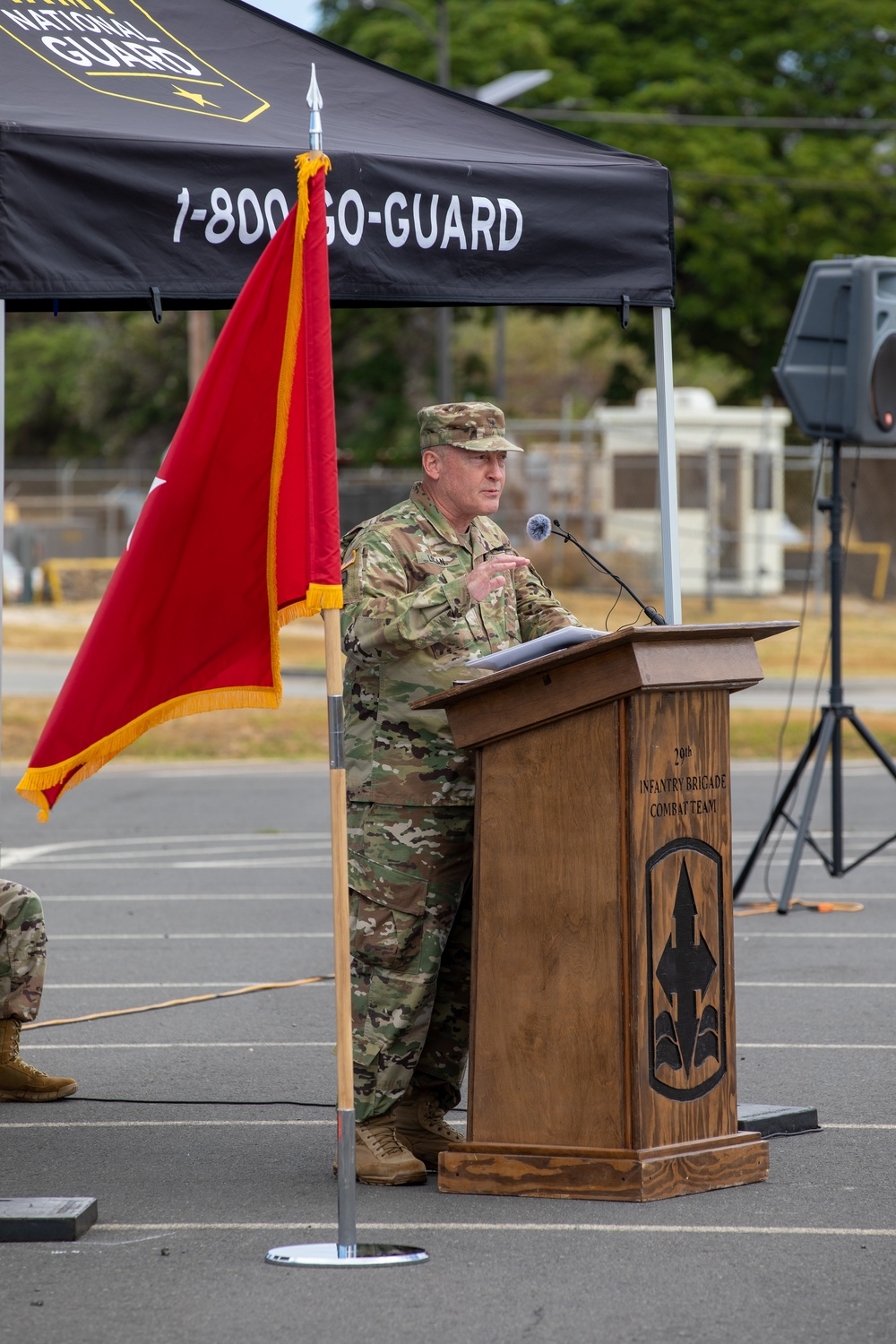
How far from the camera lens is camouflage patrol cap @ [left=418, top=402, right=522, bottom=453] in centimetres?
484

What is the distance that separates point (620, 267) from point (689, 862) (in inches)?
76.3

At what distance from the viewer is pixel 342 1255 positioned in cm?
411

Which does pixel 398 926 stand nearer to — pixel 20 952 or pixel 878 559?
pixel 20 952

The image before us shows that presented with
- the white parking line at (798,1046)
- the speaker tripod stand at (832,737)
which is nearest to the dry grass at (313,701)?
the speaker tripod stand at (832,737)

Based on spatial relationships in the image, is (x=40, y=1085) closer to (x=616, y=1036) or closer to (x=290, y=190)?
(x=616, y=1036)

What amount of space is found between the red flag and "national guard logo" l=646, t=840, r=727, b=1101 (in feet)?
3.65

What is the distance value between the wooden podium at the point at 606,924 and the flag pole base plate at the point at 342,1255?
526 millimetres

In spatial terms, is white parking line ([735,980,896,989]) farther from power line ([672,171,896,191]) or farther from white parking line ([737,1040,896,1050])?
power line ([672,171,896,191])

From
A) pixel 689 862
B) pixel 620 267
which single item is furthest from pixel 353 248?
pixel 689 862

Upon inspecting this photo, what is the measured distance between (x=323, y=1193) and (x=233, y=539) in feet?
5.70

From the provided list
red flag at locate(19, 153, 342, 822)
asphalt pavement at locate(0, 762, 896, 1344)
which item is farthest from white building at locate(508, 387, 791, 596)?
red flag at locate(19, 153, 342, 822)

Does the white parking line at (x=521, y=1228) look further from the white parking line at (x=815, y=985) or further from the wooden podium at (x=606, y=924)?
the white parking line at (x=815, y=985)

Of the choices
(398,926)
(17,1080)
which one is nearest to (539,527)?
(398,926)

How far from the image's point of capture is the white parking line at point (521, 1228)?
4324mm
